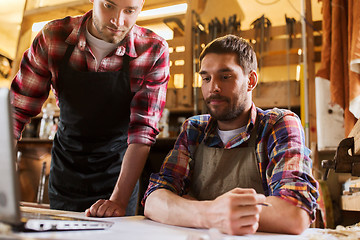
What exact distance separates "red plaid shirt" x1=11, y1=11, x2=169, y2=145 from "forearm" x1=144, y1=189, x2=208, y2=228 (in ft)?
1.38

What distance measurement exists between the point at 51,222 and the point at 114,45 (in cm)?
92

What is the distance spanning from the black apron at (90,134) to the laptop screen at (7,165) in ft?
3.00

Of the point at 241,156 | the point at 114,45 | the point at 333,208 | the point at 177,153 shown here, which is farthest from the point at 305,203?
the point at 333,208

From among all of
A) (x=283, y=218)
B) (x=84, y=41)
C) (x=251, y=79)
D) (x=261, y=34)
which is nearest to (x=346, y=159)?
(x=283, y=218)

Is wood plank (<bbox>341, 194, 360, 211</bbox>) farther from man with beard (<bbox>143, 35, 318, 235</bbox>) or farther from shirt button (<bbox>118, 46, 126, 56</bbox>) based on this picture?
shirt button (<bbox>118, 46, 126, 56</bbox>)

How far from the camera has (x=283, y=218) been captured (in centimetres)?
91

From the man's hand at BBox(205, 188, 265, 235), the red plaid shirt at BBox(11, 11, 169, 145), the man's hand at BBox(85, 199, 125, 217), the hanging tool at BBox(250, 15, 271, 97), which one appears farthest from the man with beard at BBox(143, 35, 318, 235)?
the hanging tool at BBox(250, 15, 271, 97)

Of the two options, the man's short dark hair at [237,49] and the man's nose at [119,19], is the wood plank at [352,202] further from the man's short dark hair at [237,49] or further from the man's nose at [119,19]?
the man's nose at [119,19]

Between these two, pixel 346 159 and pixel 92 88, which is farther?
pixel 92 88

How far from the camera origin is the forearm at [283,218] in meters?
0.89

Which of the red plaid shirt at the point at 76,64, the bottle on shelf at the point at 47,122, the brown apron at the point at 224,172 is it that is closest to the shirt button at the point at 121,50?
the red plaid shirt at the point at 76,64

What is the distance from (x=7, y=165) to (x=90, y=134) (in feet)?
3.22

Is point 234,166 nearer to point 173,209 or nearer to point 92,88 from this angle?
point 173,209

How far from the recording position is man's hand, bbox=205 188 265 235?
81cm
